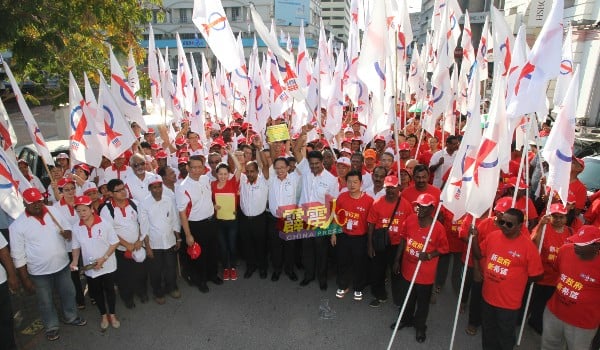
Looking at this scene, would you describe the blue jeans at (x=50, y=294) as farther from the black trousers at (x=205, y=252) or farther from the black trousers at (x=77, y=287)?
the black trousers at (x=205, y=252)

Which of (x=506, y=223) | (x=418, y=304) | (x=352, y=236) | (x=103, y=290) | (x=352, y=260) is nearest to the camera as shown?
(x=506, y=223)

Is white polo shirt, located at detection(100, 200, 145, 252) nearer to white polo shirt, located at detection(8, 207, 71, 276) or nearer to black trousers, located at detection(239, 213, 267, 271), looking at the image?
white polo shirt, located at detection(8, 207, 71, 276)

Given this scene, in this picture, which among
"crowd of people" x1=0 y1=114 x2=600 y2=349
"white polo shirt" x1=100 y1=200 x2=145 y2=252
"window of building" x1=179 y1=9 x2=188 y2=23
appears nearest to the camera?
"crowd of people" x1=0 y1=114 x2=600 y2=349

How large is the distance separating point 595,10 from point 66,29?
2031cm

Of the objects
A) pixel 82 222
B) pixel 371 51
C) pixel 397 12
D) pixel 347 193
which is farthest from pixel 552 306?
pixel 397 12

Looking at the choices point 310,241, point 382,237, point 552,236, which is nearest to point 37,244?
point 310,241

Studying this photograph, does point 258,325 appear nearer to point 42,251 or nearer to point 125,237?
point 125,237

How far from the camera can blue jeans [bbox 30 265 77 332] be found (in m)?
4.41

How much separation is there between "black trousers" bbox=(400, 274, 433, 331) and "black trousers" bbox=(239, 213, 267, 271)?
7.01 ft

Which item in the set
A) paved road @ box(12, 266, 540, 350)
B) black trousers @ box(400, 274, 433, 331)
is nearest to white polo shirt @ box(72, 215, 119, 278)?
paved road @ box(12, 266, 540, 350)

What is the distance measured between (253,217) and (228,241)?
2.00ft

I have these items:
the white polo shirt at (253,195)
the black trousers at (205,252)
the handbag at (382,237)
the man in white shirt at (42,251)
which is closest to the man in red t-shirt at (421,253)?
the handbag at (382,237)

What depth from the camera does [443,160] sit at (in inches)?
270

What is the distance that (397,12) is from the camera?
7207 mm
